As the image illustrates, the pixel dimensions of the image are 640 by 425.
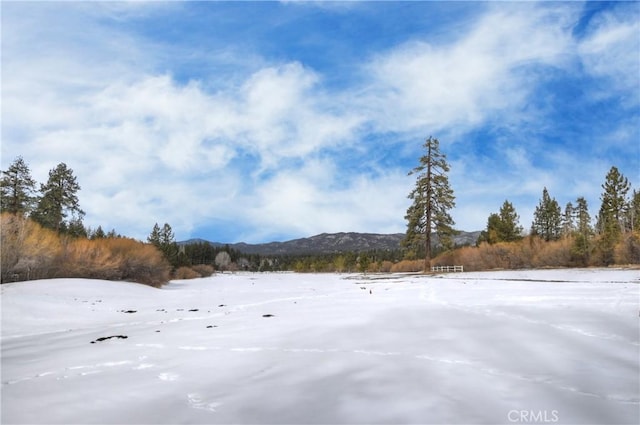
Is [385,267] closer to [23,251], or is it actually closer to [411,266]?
[411,266]

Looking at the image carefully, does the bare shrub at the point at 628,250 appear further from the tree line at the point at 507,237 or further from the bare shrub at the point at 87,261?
the bare shrub at the point at 87,261

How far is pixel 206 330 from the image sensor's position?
5414mm

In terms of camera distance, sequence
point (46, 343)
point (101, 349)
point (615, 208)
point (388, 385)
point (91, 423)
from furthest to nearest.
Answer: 1. point (615, 208)
2. point (46, 343)
3. point (101, 349)
4. point (388, 385)
5. point (91, 423)

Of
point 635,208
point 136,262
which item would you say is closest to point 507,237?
point 635,208

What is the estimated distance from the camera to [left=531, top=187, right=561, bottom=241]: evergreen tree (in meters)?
62.6

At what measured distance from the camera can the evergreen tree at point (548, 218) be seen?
62.6 m

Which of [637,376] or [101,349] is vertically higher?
[637,376]

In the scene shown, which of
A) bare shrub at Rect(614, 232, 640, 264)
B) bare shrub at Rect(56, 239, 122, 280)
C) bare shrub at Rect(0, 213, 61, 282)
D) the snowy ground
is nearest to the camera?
the snowy ground

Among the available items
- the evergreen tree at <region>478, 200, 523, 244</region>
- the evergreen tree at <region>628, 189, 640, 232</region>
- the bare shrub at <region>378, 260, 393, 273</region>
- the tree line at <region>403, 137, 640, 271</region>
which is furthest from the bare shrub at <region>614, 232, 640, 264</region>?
the bare shrub at <region>378, 260, 393, 273</region>

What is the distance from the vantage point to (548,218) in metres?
63.2

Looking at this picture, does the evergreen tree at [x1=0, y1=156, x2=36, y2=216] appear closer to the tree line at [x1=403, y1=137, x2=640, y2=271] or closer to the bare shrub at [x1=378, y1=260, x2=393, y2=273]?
the tree line at [x1=403, y1=137, x2=640, y2=271]

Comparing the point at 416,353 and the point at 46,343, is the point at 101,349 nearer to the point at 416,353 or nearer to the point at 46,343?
the point at 46,343

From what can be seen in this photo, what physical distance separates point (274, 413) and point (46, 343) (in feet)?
15.7

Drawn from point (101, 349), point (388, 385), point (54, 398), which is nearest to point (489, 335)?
point (388, 385)
